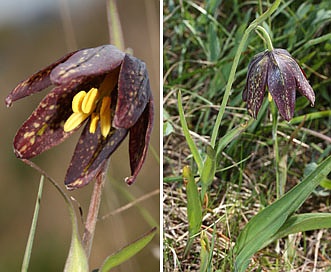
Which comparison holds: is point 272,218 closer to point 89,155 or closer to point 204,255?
point 204,255

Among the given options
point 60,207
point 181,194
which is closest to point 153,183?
point 181,194

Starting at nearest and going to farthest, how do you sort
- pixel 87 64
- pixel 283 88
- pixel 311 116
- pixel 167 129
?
pixel 87 64 → pixel 283 88 → pixel 167 129 → pixel 311 116

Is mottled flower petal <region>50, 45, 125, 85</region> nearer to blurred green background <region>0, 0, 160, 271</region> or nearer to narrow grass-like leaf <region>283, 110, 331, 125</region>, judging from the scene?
blurred green background <region>0, 0, 160, 271</region>

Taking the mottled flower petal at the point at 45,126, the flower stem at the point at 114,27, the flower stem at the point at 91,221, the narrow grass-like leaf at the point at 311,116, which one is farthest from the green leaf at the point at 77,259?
the narrow grass-like leaf at the point at 311,116

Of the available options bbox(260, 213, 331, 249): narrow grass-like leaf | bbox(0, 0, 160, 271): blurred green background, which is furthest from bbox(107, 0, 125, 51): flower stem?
bbox(260, 213, 331, 249): narrow grass-like leaf

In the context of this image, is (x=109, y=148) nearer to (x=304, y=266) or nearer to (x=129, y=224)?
(x=129, y=224)

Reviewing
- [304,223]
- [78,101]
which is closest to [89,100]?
[78,101]
